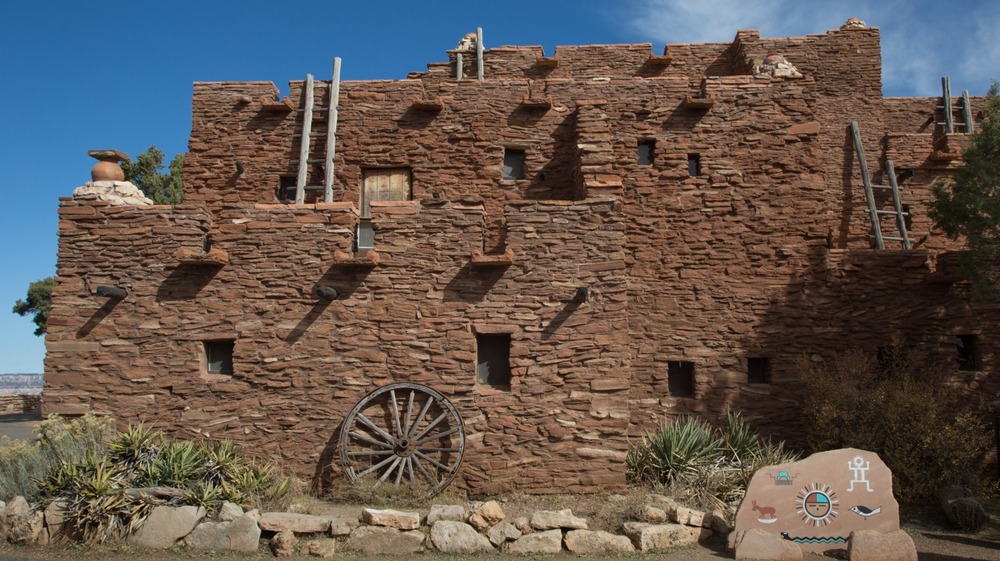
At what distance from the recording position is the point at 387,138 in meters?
13.4

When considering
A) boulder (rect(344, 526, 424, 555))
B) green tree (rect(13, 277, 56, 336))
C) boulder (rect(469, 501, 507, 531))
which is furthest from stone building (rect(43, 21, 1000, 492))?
green tree (rect(13, 277, 56, 336))

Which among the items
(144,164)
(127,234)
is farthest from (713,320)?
(144,164)

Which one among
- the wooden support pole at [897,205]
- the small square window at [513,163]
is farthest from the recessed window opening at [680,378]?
the wooden support pole at [897,205]

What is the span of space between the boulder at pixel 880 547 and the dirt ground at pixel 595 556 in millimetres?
248

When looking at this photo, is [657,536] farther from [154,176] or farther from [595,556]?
[154,176]

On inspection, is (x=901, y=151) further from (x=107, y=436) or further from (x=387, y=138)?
(x=107, y=436)

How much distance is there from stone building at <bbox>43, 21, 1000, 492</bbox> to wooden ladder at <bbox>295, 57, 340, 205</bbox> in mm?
164

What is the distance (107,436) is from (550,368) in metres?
6.29

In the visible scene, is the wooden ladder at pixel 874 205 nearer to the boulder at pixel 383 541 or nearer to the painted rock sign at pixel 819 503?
the painted rock sign at pixel 819 503

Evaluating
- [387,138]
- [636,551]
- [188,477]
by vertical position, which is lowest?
[636,551]

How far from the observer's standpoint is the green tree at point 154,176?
26.5 m

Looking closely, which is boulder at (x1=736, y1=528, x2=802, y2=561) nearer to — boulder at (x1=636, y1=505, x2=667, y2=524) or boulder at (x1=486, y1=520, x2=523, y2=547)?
boulder at (x1=636, y1=505, x2=667, y2=524)

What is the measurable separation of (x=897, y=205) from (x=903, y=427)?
239 inches

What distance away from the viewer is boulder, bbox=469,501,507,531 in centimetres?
838
